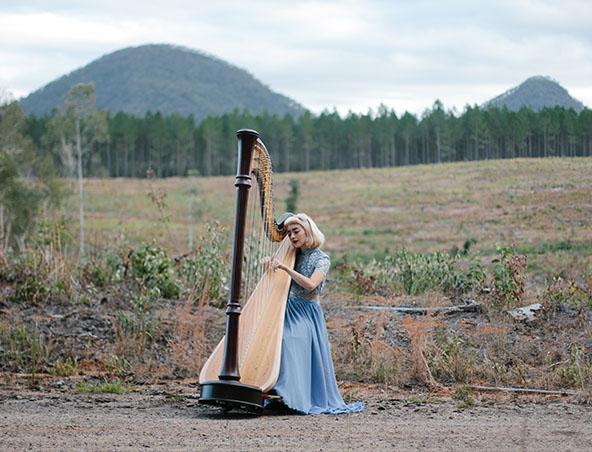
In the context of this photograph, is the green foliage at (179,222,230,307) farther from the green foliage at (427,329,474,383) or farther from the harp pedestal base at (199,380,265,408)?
the harp pedestal base at (199,380,265,408)

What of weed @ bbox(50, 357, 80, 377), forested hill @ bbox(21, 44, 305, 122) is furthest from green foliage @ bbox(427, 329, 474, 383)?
forested hill @ bbox(21, 44, 305, 122)

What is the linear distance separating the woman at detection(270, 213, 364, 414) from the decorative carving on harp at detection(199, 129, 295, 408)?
0.12 m

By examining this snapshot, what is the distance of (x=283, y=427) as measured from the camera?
4.24 m

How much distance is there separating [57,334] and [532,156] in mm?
9185

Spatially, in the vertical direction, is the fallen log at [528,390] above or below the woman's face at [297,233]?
below

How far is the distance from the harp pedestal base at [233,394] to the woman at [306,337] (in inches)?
12.5

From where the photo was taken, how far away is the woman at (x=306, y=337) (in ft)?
15.6

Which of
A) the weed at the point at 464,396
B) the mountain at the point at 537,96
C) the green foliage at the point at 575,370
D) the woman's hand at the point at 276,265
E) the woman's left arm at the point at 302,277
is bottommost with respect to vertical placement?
the weed at the point at 464,396

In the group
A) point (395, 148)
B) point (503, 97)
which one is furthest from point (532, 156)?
point (395, 148)

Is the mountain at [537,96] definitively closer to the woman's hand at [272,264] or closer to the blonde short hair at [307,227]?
the blonde short hair at [307,227]

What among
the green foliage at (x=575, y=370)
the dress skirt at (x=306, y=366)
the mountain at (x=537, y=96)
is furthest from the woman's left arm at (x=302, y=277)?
the mountain at (x=537, y=96)

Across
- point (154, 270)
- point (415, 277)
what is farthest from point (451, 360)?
point (154, 270)

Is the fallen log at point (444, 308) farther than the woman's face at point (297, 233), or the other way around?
the fallen log at point (444, 308)

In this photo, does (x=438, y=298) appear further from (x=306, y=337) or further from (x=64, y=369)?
(x=64, y=369)
